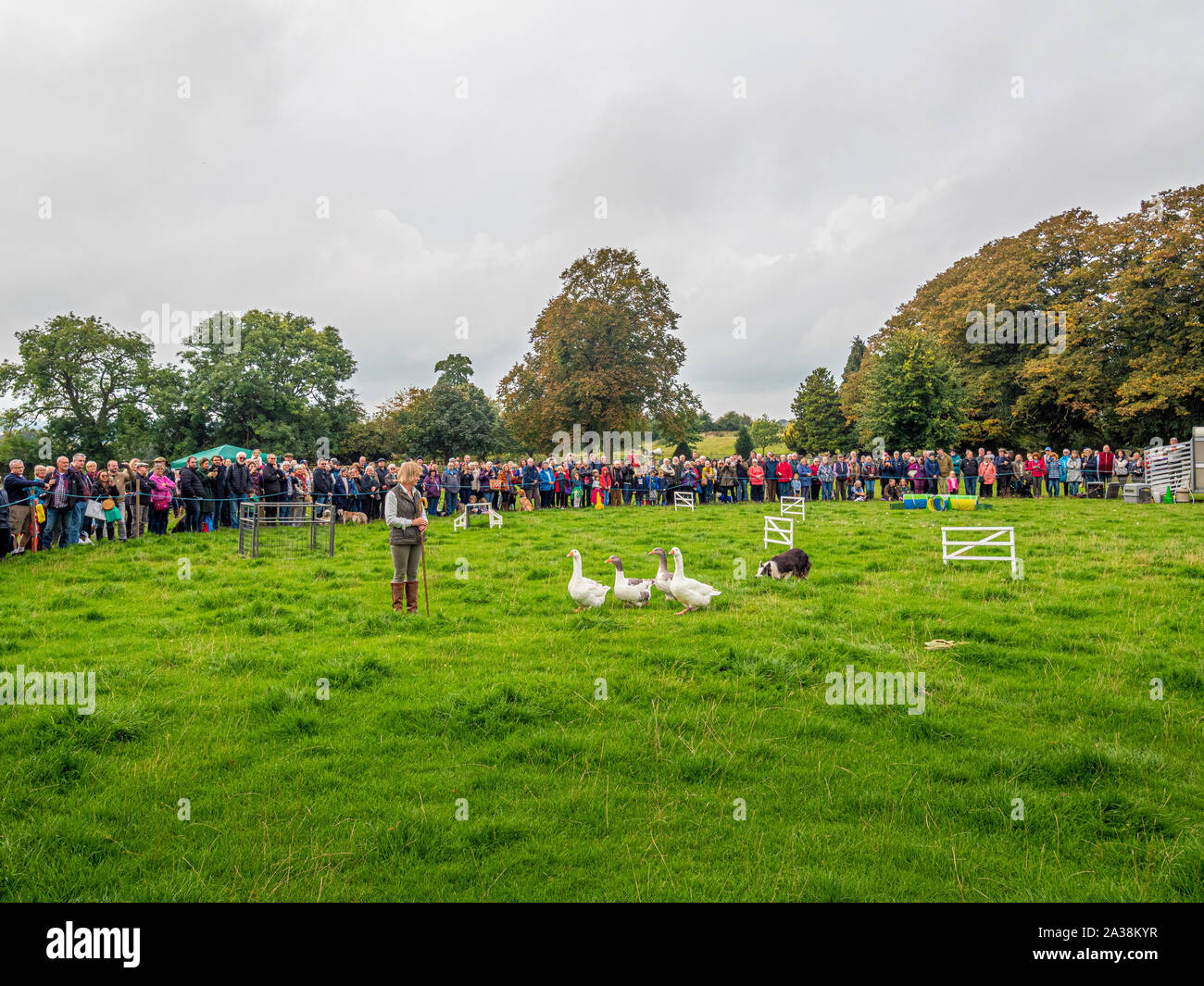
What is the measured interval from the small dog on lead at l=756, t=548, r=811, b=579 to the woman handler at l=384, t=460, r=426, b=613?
572cm

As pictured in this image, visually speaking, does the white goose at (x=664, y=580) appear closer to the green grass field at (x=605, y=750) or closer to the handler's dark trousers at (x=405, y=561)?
the green grass field at (x=605, y=750)

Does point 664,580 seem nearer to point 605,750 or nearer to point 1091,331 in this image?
point 605,750

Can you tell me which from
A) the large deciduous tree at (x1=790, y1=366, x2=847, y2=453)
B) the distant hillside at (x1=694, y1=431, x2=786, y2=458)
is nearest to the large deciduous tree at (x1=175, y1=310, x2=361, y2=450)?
the large deciduous tree at (x1=790, y1=366, x2=847, y2=453)

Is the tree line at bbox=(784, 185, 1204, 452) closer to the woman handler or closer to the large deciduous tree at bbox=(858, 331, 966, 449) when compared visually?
the large deciduous tree at bbox=(858, 331, 966, 449)

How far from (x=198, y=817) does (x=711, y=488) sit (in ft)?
87.5

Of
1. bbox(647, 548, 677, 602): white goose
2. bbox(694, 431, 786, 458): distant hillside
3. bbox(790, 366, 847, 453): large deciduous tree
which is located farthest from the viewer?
bbox(694, 431, 786, 458): distant hillside

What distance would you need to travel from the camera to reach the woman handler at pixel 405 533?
960 cm

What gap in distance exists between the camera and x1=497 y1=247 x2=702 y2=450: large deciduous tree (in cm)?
4147

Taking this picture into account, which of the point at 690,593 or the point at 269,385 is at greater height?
the point at 269,385

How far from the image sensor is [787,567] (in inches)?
464

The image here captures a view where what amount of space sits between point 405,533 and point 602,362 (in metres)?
33.0

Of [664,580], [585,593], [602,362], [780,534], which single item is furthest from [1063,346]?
[585,593]
